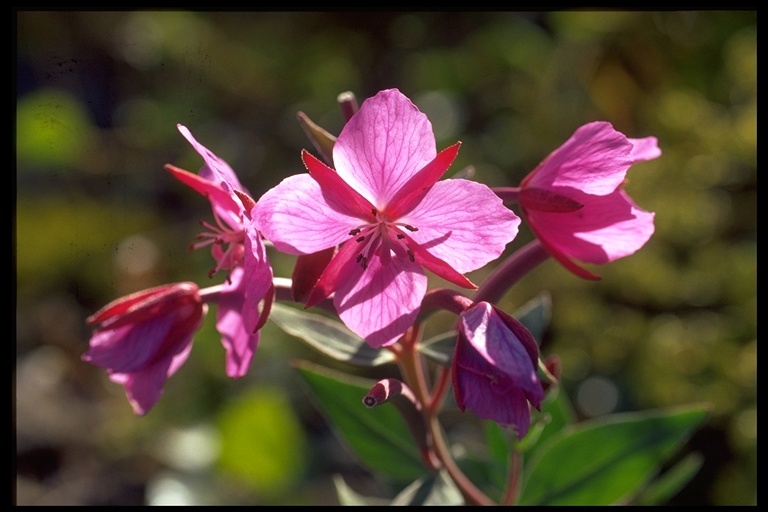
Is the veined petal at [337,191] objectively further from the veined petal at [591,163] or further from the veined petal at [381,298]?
the veined petal at [591,163]

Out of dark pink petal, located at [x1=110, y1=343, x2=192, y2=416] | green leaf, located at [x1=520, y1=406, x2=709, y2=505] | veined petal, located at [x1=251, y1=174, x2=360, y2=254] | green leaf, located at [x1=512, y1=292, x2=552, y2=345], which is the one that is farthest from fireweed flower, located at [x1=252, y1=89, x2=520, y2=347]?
green leaf, located at [x1=520, y1=406, x2=709, y2=505]

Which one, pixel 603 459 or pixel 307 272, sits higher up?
pixel 307 272

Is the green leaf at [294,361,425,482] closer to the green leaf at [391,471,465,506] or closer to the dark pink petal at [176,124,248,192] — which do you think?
the green leaf at [391,471,465,506]

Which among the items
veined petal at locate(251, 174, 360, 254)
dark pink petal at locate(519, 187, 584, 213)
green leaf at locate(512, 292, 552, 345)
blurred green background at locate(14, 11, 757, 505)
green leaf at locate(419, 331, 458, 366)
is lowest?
blurred green background at locate(14, 11, 757, 505)

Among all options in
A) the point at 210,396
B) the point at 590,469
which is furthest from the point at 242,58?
the point at 590,469

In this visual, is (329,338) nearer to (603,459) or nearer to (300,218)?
(300,218)

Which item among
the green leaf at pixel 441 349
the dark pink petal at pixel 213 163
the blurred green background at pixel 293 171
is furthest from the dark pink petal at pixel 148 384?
the blurred green background at pixel 293 171

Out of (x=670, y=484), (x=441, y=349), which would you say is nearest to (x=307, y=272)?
(x=441, y=349)

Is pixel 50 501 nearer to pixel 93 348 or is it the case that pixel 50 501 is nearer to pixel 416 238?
pixel 93 348
